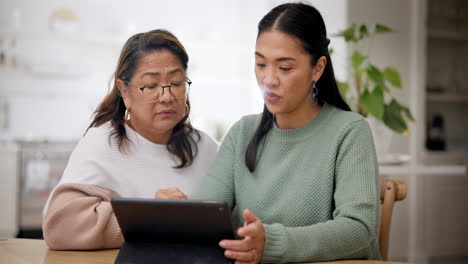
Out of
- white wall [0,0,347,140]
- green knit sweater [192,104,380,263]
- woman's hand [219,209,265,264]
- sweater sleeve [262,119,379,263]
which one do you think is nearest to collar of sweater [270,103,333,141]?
green knit sweater [192,104,380,263]

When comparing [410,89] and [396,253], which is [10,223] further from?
[410,89]

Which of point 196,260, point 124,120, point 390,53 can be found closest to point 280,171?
point 196,260

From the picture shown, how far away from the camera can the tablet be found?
104cm

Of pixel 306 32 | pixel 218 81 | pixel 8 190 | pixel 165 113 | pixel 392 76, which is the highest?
pixel 306 32

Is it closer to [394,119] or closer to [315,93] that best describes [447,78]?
[394,119]

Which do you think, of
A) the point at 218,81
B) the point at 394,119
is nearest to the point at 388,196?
the point at 394,119

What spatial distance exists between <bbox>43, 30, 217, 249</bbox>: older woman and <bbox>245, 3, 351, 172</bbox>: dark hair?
0.25 metres

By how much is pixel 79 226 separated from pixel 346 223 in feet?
2.13

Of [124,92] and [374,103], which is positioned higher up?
[124,92]

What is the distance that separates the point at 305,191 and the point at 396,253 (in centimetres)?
290

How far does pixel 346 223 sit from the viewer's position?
48.0 inches

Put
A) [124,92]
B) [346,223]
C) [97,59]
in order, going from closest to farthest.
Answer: [346,223]
[124,92]
[97,59]

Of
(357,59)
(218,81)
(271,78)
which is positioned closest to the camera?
(271,78)

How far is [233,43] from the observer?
5707mm
